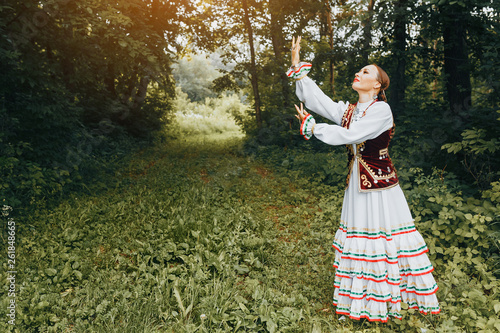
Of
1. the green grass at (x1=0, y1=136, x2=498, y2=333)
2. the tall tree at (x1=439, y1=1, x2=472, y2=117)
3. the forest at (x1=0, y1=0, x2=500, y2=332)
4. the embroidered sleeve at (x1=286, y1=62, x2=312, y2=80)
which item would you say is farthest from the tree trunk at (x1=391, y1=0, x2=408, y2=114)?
the embroidered sleeve at (x1=286, y1=62, x2=312, y2=80)

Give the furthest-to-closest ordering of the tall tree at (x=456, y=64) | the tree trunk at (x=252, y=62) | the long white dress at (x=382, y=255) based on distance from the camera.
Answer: the tree trunk at (x=252, y=62) → the tall tree at (x=456, y=64) → the long white dress at (x=382, y=255)

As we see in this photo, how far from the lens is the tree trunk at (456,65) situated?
21.4 ft

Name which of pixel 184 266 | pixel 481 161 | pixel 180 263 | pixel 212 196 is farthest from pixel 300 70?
pixel 212 196

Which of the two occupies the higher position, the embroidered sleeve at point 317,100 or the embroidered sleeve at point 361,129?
the embroidered sleeve at point 317,100

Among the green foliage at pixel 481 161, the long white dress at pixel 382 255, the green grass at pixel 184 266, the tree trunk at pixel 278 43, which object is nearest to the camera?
the long white dress at pixel 382 255

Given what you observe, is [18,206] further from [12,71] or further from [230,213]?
[230,213]

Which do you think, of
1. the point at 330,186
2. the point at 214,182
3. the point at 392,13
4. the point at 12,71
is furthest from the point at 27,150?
the point at 392,13

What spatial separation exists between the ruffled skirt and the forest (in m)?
0.25

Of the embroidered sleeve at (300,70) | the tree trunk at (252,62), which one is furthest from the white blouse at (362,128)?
the tree trunk at (252,62)

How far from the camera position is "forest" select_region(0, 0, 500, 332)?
326 centimetres

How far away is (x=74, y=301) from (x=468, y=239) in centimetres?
463

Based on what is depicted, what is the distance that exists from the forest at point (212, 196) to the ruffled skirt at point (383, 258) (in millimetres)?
255

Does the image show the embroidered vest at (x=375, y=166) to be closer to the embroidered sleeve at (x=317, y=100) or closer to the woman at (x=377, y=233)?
the woman at (x=377, y=233)

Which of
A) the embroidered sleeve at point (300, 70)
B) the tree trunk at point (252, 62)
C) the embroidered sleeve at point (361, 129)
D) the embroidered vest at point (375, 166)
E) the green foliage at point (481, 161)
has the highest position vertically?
the tree trunk at point (252, 62)
